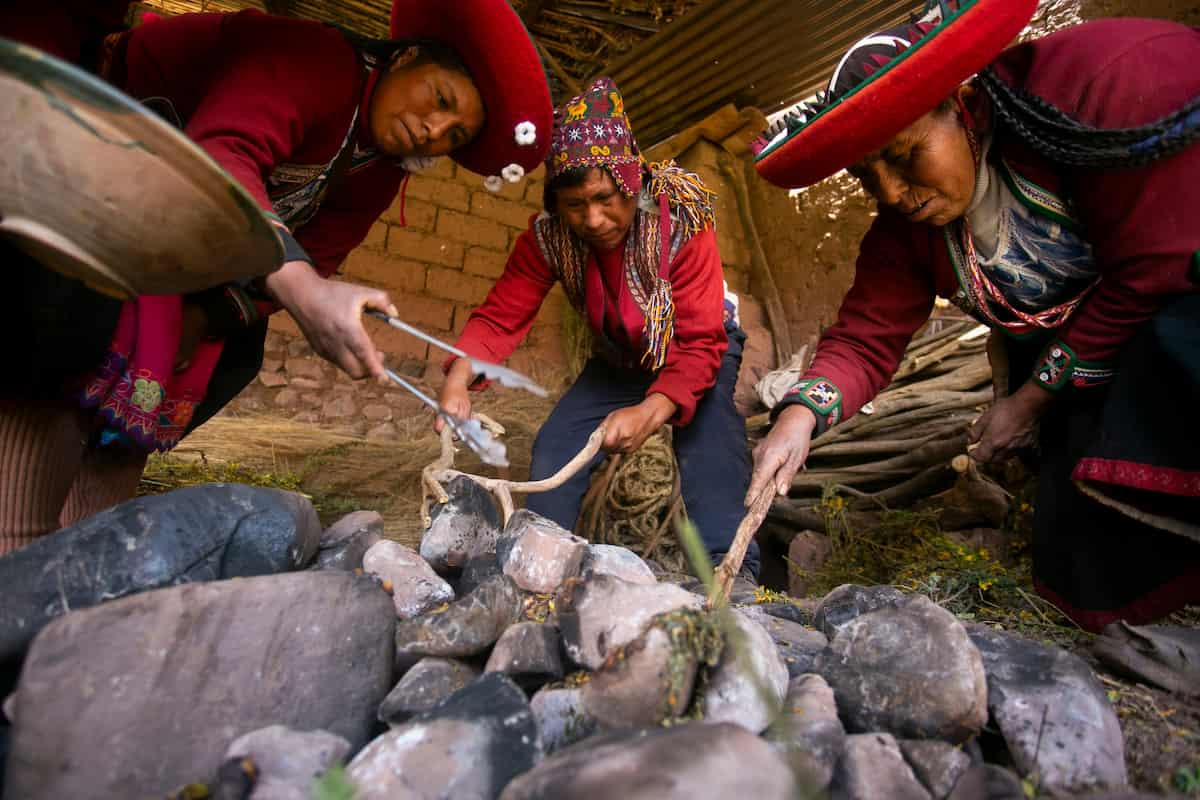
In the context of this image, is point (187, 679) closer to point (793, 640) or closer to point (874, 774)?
point (874, 774)

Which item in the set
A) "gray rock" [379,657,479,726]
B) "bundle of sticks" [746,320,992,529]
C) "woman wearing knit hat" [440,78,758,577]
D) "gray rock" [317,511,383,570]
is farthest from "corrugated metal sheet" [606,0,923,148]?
"gray rock" [379,657,479,726]

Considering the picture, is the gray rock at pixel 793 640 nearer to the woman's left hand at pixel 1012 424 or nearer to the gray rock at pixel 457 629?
the gray rock at pixel 457 629

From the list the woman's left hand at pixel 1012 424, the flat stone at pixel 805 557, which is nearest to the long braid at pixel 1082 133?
the woman's left hand at pixel 1012 424

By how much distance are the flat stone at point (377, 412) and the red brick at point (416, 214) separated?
1.13 metres

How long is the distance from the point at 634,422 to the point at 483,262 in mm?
2856

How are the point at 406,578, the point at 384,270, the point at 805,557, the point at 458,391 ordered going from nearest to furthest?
the point at 406,578
the point at 458,391
the point at 805,557
the point at 384,270

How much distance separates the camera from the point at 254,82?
1.54 m

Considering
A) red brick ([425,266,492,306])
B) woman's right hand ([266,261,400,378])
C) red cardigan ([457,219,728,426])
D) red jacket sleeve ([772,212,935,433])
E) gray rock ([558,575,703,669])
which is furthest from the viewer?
red brick ([425,266,492,306])

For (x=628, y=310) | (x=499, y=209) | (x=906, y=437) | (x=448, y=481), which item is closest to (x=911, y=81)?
(x=628, y=310)

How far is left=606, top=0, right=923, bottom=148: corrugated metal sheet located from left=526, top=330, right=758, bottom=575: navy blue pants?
6.74ft

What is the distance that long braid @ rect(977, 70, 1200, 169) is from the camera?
141 cm

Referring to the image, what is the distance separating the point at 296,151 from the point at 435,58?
43 centimetres

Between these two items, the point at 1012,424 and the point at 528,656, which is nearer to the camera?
the point at 528,656

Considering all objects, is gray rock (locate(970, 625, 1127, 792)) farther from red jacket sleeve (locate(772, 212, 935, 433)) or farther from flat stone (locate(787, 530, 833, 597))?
flat stone (locate(787, 530, 833, 597))
